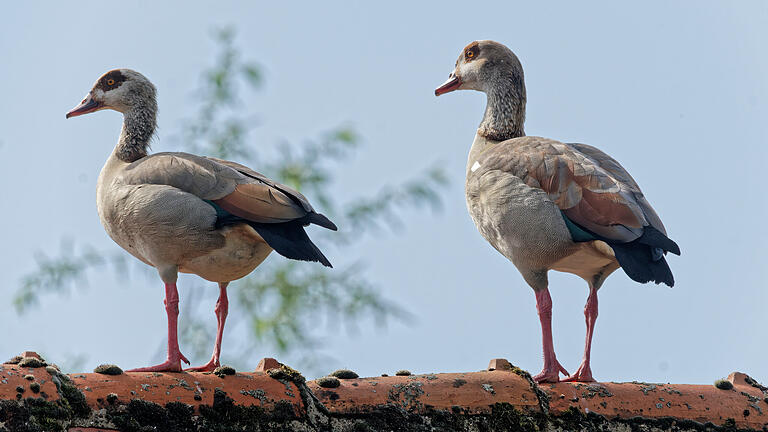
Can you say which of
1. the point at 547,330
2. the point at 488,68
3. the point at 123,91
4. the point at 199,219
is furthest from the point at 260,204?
the point at 488,68

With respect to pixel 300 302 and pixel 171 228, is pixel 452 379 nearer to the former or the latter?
pixel 171 228

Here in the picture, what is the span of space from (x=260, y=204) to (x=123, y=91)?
6.25 feet

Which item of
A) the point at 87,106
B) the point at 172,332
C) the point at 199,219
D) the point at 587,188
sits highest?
the point at 87,106

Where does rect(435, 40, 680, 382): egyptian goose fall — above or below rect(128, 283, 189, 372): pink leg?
above

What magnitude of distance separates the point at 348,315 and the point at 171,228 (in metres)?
7.33

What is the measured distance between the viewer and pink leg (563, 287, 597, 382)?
5734mm

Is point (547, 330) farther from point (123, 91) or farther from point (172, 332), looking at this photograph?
point (123, 91)

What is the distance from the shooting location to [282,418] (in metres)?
3.98

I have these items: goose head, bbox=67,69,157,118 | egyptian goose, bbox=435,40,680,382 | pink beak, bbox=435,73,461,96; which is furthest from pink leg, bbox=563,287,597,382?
goose head, bbox=67,69,157,118

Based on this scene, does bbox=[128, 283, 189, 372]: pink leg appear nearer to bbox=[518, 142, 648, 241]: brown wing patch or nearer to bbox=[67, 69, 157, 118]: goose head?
bbox=[67, 69, 157, 118]: goose head

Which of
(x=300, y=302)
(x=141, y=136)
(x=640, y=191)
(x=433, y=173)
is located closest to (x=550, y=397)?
(x=640, y=191)

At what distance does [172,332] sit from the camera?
5461 millimetres

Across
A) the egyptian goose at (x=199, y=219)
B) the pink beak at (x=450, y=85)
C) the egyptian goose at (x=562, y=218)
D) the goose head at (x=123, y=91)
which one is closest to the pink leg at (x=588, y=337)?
the egyptian goose at (x=562, y=218)

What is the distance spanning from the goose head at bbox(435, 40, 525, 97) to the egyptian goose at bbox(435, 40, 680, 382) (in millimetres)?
963
